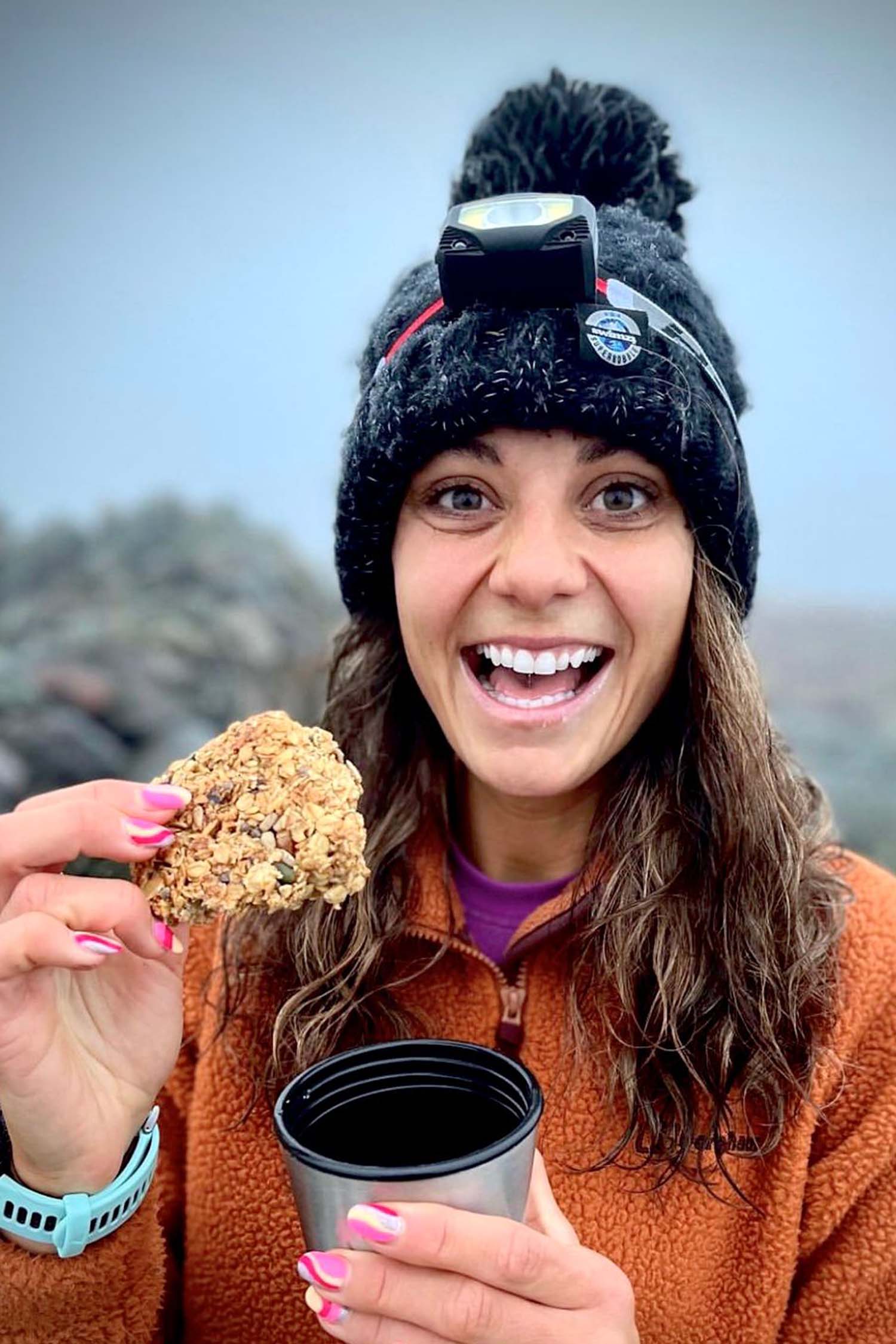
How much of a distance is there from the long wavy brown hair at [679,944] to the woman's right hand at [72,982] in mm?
308

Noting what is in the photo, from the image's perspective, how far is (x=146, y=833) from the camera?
3.47ft

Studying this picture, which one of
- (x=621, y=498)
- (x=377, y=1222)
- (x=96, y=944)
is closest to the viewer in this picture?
(x=377, y=1222)

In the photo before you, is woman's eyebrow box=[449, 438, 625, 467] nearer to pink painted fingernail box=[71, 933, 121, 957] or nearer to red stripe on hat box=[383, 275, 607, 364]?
red stripe on hat box=[383, 275, 607, 364]

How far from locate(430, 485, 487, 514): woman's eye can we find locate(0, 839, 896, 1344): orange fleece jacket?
52 cm

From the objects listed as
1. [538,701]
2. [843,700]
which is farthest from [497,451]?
[843,700]

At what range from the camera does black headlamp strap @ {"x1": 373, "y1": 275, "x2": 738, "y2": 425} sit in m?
1.33

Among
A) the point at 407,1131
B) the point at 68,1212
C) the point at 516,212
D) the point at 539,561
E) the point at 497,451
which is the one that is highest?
the point at 516,212

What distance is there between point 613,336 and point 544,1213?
96 centimetres

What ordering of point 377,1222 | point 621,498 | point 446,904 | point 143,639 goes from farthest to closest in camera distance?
1. point 143,639
2. point 446,904
3. point 621,498
4. point 377,1222

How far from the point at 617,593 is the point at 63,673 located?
8.84ft

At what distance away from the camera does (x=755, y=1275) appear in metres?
1.37

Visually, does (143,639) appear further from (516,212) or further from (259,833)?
(259,833)

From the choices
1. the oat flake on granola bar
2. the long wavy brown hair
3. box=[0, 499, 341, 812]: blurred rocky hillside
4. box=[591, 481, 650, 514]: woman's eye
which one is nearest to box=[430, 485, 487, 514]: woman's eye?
box=[591, 481, 650, 514]: woman's eye

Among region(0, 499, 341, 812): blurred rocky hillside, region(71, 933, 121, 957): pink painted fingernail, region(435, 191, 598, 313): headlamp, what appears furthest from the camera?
region(0, 499, 341, 812): blurred rocky hillside
